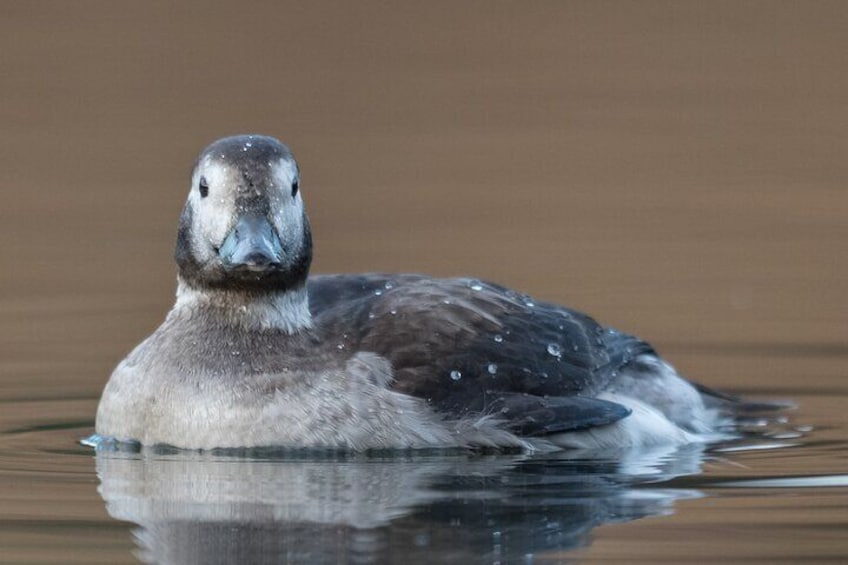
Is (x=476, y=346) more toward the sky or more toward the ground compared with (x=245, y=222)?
more toward the ground

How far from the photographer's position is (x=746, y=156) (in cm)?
1747

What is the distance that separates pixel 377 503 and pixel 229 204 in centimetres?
160

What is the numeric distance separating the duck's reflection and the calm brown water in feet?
0.07

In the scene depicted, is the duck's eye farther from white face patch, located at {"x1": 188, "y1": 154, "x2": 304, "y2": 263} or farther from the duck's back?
the duck's back

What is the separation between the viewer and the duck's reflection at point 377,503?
24.1 ft

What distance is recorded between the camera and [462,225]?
1492 centimetres

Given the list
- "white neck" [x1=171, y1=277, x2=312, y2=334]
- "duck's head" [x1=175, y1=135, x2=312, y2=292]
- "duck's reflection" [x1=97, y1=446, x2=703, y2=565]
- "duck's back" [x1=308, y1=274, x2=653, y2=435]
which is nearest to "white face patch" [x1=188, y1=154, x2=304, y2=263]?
"duck's head" [x1=175, y1=135, x2=312, y2=292]

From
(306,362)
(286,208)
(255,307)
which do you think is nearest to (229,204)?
(286,208)

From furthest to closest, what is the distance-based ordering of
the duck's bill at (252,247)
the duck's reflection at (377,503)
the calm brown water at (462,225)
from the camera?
the duck's bill at (252,247), the calm brown water at (462,225), the duck's reflection at (377,503)

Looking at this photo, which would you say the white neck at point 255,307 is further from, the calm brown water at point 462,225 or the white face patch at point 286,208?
the calm brown water at point 462,225

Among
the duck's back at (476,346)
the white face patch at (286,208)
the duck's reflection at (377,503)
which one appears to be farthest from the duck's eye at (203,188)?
the duck's reflection at (377,503)

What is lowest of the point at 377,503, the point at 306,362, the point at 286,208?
the point at 377,503

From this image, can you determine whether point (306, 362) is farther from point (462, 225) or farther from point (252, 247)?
point (462, 225)

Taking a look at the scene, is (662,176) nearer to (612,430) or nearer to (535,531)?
(612,430)
